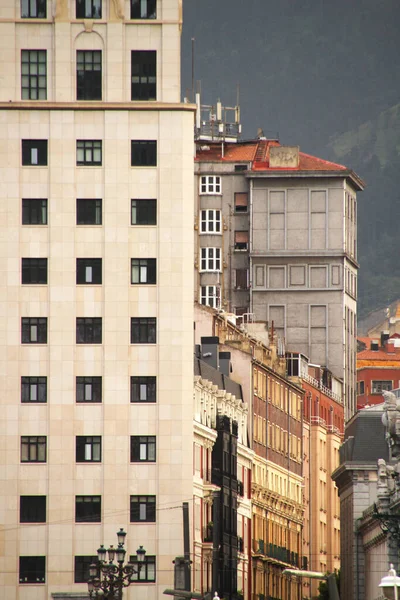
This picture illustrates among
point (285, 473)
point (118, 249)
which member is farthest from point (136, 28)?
point (285, 473)

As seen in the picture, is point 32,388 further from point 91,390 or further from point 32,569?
point 32,569

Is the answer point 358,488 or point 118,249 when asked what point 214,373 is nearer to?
point 358,488

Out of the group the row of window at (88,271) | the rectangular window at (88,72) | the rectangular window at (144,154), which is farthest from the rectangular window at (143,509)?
the rectangular window at (88,72)

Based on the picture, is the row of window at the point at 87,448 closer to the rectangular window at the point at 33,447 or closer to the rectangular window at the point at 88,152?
the rectangular window at the point at 33,447

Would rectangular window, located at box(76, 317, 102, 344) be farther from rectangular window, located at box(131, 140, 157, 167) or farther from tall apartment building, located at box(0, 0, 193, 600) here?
rectangular window, located at box(131, 140, 157, 167)

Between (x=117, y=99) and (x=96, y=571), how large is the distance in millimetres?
39020

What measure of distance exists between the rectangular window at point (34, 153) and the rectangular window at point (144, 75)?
6357 millimetres

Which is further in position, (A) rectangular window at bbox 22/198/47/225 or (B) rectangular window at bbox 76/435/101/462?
(A) rectangular window at bbox 22/198/47/225

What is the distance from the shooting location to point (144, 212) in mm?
125312

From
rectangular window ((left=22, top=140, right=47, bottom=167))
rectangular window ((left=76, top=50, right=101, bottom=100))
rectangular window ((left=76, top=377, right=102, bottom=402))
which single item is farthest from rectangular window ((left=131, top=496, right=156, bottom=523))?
rectangular window ((left=76, top=50, right=101, bottom=100))

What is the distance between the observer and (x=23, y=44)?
127312 millimetres

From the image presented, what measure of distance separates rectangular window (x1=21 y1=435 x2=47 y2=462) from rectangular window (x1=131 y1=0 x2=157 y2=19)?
2673cm

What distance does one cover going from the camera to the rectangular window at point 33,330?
125 metres

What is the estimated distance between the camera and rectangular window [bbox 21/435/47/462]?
12356cm
